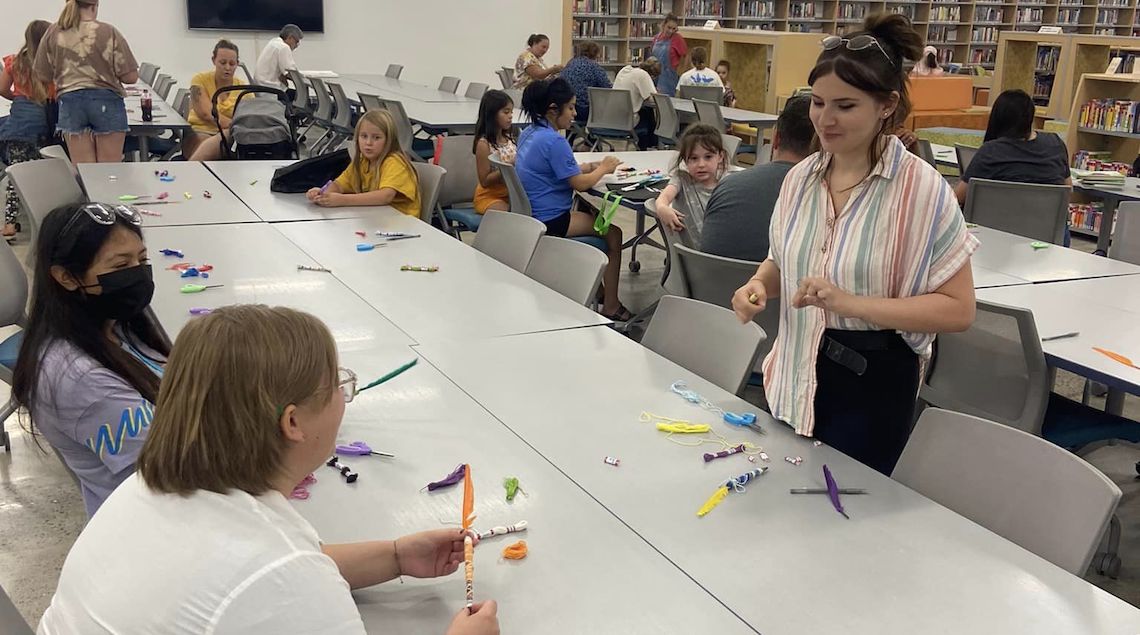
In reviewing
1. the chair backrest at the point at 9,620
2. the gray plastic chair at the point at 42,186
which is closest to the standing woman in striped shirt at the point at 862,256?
the chair backrest at the point at 9,620

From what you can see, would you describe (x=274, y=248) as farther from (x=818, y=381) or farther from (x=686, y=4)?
(x=686, y=4)

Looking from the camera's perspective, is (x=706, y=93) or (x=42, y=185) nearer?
(x=42, y=185)

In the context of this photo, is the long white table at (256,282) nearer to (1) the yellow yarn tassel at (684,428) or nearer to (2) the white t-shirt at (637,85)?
(1) the yellow yarn tassel at (684,428)

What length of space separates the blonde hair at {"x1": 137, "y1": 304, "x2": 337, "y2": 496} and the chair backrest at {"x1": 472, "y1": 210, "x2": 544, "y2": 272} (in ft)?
7.43

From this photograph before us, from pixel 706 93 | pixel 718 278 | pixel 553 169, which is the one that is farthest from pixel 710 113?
pixel 718 278

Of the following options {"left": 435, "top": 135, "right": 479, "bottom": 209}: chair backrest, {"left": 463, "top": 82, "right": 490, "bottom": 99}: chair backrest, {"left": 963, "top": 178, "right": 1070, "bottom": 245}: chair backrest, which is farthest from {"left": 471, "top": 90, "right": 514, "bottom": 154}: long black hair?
{"left": 463, "top": 82, "right": 490, "bottom": 99}: chair backrest

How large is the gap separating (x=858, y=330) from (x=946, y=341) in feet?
3.37

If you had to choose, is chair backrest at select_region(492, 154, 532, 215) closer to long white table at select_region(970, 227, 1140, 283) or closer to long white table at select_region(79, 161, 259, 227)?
long white table at select_region(79, 161, 259, 227)

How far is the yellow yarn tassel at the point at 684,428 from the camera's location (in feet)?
6.57

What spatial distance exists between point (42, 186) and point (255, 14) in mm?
8742

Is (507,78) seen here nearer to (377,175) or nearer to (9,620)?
(377,175)

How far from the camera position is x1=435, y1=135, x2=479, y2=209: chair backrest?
5.30m

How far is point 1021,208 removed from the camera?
4.55m

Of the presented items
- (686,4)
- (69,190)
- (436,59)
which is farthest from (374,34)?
(69,190)
